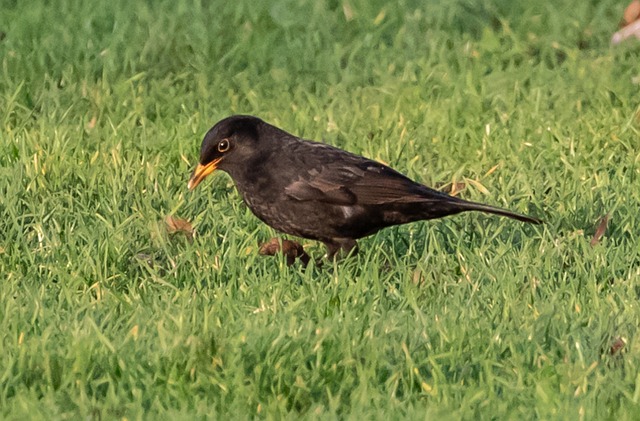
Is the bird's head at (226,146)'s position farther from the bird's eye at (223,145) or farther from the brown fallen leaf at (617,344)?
the brown fallen leaf at (617,344)

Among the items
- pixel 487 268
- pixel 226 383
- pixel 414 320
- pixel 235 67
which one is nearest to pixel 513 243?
pixel 487 268

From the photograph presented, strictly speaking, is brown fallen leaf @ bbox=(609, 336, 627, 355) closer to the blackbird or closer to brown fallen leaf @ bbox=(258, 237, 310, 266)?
the blackbird

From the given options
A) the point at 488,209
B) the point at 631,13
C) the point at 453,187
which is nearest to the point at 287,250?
the point at 488,209

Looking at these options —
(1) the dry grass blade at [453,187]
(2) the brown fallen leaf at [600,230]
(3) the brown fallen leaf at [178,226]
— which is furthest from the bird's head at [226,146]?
(2) the brown fallen leaf at [600,230]

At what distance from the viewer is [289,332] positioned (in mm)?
4934

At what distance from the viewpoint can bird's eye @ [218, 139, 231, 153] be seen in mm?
6281

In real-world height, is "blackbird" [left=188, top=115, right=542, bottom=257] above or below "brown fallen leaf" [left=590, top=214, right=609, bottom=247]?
above

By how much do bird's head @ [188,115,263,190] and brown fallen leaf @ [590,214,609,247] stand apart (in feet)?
5.17

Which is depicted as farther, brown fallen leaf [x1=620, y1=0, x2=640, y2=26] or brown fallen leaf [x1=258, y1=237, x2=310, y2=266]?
brown fallen leaf [x1=620, y1=0, x2=640, y2=26]

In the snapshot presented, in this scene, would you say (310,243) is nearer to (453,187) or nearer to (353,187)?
(353,187)

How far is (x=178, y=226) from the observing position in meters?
6.48

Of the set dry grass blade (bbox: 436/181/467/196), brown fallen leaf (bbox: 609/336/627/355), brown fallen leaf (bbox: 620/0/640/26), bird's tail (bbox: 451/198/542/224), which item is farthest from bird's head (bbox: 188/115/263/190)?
brown fallen leaf (bbox: 620/0/640/26)

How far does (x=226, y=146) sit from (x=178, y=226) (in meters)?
0.47

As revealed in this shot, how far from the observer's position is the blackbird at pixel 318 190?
6.09 meters
